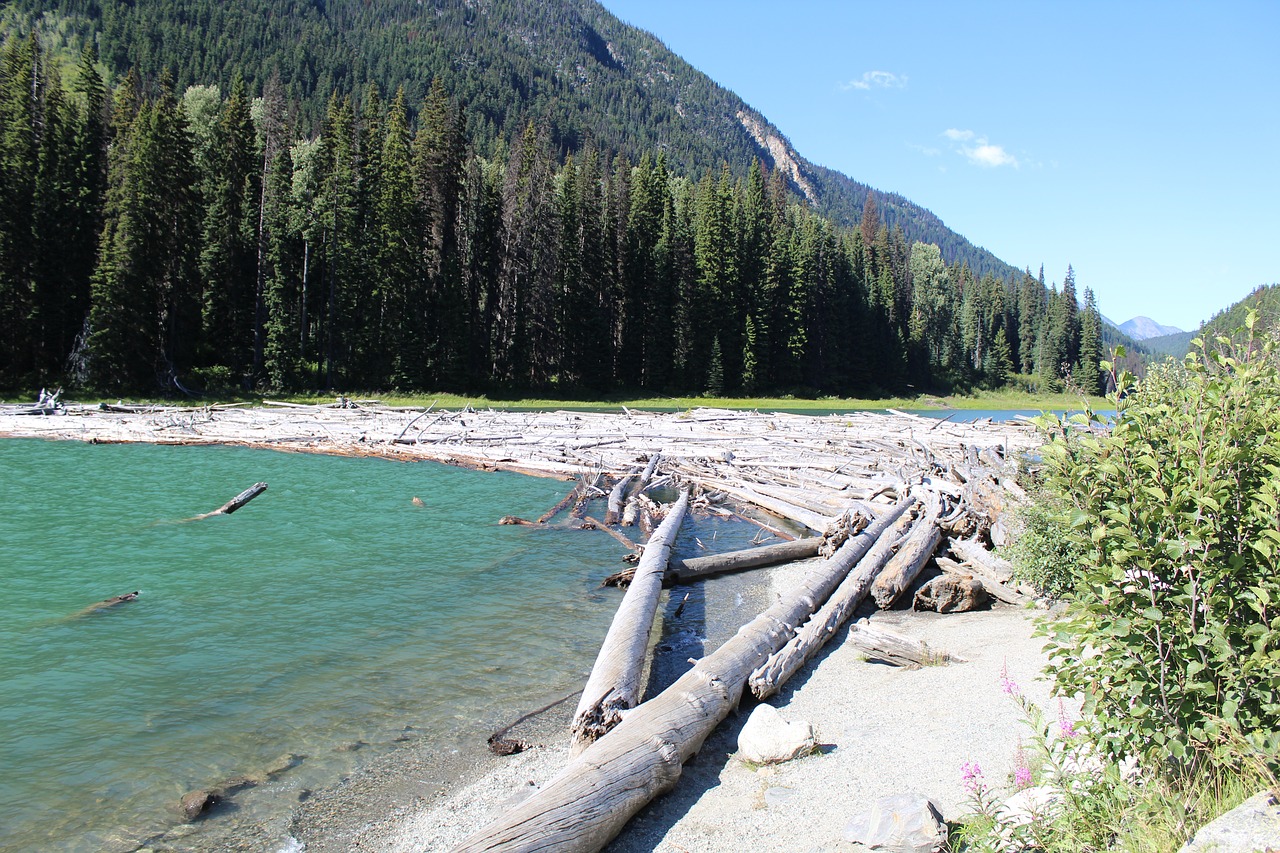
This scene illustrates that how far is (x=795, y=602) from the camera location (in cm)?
1001

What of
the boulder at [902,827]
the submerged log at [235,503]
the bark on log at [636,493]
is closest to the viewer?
the boulder at [902,827]

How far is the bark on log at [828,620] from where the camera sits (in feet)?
26.1

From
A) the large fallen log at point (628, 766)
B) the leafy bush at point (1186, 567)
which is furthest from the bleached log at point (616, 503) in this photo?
the leafy bush at point (1186, 567)

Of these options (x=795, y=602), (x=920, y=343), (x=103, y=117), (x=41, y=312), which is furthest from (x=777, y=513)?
(x=920, y=343)

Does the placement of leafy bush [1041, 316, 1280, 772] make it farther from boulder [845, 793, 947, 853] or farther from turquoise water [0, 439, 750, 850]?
turquoise water [0, 439, 750, 850]

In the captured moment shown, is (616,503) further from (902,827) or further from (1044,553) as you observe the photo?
(902,827)

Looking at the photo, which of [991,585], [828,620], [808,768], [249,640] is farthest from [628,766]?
[991,585]

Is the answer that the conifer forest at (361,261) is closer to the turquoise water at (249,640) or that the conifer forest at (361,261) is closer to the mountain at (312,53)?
the mountain at (312,53)

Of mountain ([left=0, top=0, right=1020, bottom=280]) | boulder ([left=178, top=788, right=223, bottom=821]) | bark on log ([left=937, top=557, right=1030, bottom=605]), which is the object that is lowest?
boulder ([left=178, top=788, right=223, bottom=821])

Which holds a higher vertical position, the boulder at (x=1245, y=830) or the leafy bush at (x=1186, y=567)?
the leafy bush at (x=1186, y=567)

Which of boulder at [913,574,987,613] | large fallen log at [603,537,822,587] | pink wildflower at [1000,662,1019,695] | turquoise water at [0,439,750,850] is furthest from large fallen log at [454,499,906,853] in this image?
large fallen log at [603,537,822,587]

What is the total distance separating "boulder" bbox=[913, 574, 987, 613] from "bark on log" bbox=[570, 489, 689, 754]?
4.06 m

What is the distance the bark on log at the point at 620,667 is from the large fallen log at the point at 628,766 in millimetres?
315

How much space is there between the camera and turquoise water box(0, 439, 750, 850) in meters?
6.68
